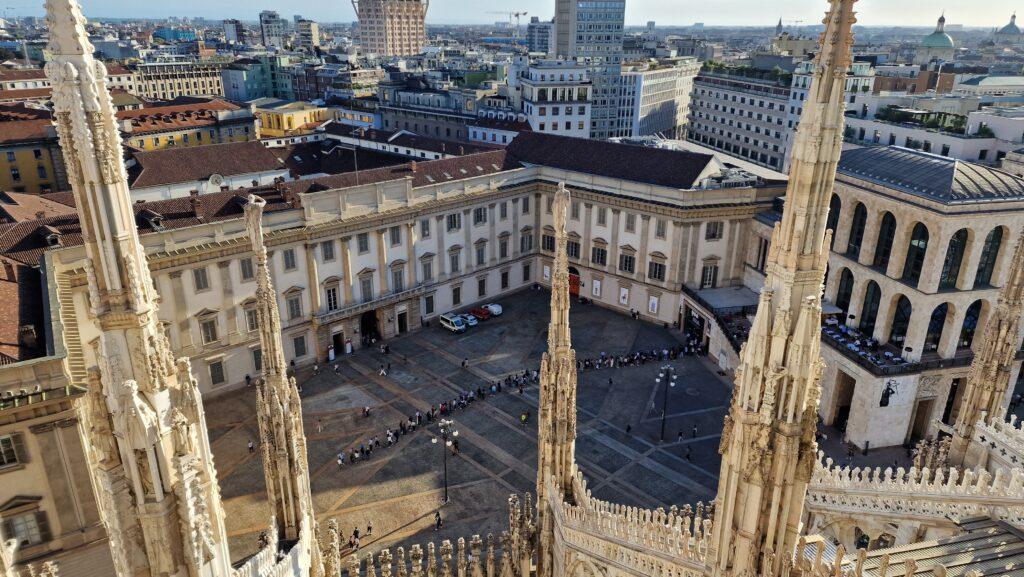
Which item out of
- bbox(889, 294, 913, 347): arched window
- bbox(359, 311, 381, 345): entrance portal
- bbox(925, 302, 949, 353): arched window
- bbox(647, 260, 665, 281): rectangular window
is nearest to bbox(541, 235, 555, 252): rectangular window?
bbox(647, 260, 665, 281): rectangular window

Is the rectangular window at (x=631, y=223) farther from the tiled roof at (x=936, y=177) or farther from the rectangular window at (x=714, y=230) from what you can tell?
the tiled roof at (x=936, y=177)

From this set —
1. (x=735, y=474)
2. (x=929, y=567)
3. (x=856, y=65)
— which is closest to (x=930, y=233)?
(x=929, y=567)

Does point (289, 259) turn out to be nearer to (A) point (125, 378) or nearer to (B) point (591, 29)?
(A) point (125, 378)

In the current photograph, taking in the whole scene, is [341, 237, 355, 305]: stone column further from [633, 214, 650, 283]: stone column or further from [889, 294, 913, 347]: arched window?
[889, 294, 913, 347]: arched window

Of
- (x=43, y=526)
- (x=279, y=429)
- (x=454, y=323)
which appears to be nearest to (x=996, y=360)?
(x=279, y=429)

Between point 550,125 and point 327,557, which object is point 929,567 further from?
point 550,125

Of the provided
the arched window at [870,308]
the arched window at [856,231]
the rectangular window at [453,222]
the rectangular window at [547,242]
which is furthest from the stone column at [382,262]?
the arched window at [870,308]
